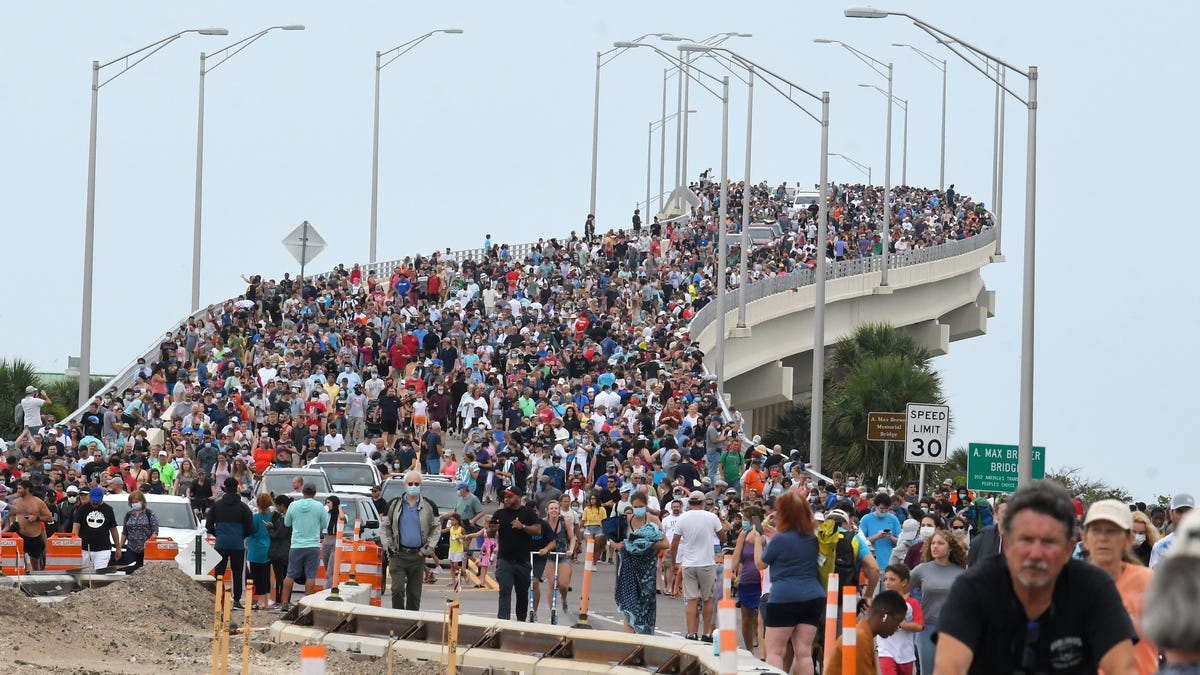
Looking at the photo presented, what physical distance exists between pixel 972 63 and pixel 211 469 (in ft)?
41.1

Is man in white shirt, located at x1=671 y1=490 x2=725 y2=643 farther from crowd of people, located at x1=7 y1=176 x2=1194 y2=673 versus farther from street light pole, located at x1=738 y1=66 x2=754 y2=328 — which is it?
street light pole, located at x1=738 y1=66 x2=754 y2=328

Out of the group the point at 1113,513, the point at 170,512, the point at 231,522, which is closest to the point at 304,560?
the point at 231,522

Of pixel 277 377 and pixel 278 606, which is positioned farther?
pixel 277 377

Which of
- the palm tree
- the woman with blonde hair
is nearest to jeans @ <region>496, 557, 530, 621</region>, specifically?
the woman with blonde hair

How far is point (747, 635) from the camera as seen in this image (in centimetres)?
1902

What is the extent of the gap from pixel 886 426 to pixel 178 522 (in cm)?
1164

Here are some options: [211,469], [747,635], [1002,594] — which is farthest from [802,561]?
[211,469]

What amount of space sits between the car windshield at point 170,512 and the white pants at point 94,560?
2500 mm

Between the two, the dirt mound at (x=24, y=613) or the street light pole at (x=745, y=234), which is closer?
the dirt mound at (x=24, y=613)

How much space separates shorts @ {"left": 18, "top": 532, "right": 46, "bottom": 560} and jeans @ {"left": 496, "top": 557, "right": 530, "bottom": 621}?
207 inches

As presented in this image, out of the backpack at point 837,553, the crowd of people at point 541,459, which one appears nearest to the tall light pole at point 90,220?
the crowd of people at point 541,459

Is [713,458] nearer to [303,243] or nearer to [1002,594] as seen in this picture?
[303,243]

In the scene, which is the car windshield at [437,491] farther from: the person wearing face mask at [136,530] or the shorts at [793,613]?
the shorts at [793,613]

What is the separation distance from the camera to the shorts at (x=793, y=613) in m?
14.2
